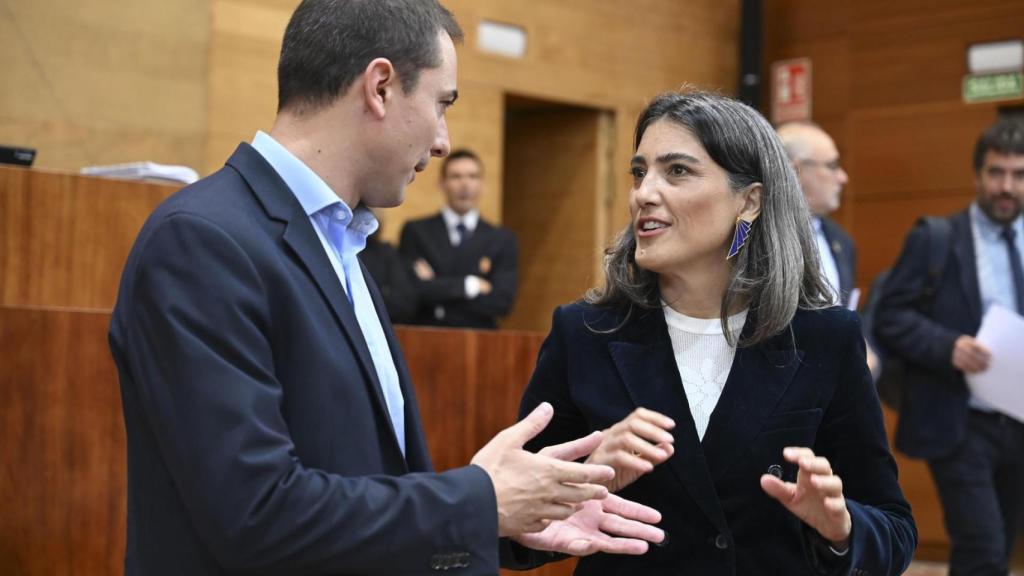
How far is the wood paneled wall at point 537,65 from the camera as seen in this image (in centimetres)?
659

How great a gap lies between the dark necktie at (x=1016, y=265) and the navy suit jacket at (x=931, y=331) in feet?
0.48

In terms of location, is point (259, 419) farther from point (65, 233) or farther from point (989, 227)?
point (989, 227)

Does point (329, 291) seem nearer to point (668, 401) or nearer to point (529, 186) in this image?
point (668, 401)

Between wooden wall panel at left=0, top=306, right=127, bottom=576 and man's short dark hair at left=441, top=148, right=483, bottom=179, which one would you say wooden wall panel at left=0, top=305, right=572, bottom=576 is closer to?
wooden wall panel at left=0, top=306, right=127, bottom=576

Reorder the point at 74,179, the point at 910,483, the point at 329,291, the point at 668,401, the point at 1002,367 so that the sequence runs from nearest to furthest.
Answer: the point at 329,291 < the point at 668,401 < the point at 74,179 < the point at 1002,367 < the point at 910,483

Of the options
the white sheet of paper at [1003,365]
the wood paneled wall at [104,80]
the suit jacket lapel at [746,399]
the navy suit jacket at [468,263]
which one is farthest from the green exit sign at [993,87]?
the suit jacket lapel at [746,399]

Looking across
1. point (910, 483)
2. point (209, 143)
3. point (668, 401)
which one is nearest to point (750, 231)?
point (668, 401)

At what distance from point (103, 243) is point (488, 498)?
2364mm

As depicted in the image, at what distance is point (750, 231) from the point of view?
7.81ft

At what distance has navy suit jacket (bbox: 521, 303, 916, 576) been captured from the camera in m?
2.13

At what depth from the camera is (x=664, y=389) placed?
2.23m

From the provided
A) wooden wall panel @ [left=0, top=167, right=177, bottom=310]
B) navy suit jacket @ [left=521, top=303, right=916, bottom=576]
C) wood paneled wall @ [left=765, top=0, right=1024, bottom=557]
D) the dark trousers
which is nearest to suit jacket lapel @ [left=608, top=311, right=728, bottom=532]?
navy suit jacket @ [left=521, top=303, right=916, bottom=576]

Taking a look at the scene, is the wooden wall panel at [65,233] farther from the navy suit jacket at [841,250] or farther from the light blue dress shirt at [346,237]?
the navy suit jacket at [841,250]

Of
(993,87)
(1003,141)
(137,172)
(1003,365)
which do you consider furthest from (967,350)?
(993,87)
